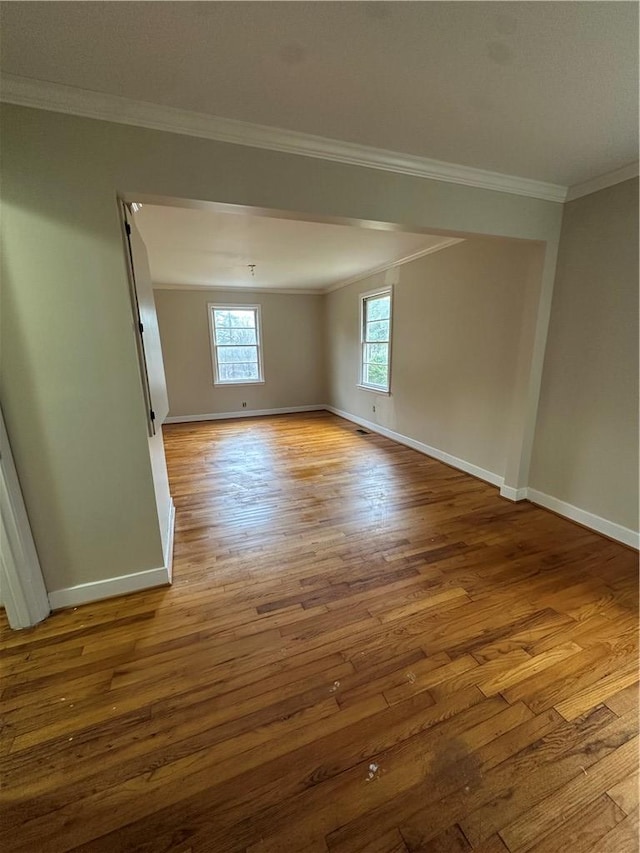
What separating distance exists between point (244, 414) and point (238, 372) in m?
0.85

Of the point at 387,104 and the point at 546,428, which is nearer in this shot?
the point at 387,104

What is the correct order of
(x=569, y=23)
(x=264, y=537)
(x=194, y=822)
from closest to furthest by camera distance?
(x=194, y=822) < (x=569, y=23) < (x=264, y=537)

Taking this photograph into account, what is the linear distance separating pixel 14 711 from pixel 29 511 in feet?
2.75

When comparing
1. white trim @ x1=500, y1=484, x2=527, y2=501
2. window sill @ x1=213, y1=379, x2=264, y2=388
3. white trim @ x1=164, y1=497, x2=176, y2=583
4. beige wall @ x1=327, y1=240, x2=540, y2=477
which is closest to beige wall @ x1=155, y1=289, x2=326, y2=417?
window sill @ x1=213, y1=379, x2=264, y2=388

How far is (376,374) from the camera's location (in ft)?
17.7

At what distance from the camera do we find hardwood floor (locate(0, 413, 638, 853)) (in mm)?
1011

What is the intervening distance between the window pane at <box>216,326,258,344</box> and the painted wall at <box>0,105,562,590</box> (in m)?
4.95

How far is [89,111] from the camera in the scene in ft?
4.94

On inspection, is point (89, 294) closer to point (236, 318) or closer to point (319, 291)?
point (236, 318)

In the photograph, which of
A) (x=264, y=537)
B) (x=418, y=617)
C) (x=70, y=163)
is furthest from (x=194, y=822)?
(x=70, y=163)

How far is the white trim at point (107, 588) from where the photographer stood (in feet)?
6.07

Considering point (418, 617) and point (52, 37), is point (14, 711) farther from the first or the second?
point (52, 37)

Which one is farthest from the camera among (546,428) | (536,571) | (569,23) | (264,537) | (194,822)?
(546,428)

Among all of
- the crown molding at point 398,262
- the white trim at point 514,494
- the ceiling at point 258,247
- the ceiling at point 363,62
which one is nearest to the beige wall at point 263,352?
the ceiling at point 258,247
